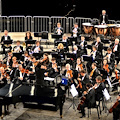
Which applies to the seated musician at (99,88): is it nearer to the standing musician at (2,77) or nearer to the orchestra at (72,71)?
the orchestra at (72,71)

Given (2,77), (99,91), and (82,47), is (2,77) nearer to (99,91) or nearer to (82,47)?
(99,91)

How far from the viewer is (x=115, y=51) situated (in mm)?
13133


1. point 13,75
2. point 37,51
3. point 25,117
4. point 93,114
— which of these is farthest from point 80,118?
point 37,51

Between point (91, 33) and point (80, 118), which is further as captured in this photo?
point (91, 33)

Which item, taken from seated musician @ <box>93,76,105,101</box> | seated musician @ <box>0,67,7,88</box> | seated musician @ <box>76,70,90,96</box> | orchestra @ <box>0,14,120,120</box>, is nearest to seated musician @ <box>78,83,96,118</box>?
orchestra @ <box>0,14,120,120</box>

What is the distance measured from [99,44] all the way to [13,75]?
4.25 m

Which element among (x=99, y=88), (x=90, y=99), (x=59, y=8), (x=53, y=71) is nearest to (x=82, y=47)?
(x=53, y=71)

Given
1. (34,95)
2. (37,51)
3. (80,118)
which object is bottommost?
(80,118)

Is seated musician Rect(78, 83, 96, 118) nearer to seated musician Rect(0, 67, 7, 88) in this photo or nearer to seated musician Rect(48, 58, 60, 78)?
seated musician Rect(48, 58, 60, 78)

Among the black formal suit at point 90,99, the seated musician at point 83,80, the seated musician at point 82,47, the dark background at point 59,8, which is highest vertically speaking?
the dark background at point 59,8

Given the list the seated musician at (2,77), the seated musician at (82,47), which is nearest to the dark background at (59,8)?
the seated musician at (82,47)

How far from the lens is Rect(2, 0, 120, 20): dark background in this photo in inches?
739

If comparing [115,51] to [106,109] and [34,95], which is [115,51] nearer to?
[106,109]

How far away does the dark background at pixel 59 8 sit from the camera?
18.8m
